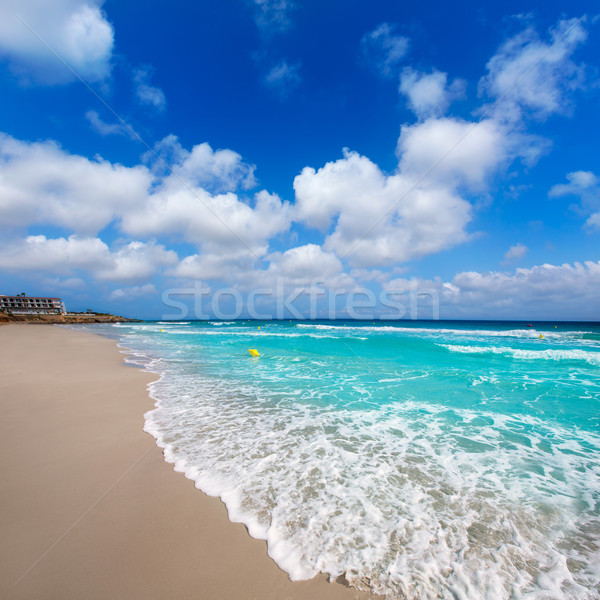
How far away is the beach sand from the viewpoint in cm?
236

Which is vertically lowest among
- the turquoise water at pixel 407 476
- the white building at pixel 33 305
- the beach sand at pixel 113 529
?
the turquoise water at pixel 407 476

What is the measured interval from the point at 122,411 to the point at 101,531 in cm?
429

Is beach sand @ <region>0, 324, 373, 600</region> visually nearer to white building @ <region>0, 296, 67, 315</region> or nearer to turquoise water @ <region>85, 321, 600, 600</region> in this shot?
turquoise water @ <region>85, 321, 600, 600</region>

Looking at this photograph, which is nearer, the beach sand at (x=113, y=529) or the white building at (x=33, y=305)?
the beach sand at (x=113, y=529)

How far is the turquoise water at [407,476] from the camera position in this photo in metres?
2.66

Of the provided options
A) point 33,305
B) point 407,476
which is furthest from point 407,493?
point 33,305

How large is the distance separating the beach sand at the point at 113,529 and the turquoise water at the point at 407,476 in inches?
10.8

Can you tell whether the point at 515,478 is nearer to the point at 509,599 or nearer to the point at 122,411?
the point at 509,599

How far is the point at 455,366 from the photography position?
45.3 ft

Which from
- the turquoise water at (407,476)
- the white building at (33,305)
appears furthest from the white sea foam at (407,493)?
the white building at (33,305)

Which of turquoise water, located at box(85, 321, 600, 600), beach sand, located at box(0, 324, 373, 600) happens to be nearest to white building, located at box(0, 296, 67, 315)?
beach sand, located at box(0, 324, 373, 600)

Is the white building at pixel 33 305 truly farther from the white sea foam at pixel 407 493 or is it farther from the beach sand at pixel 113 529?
the white sea foam at pixel 407 493

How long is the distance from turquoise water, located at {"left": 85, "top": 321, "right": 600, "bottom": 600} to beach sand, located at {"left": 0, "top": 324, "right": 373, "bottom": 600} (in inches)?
10.8

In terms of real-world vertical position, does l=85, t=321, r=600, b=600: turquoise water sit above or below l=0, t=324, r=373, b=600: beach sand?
below
